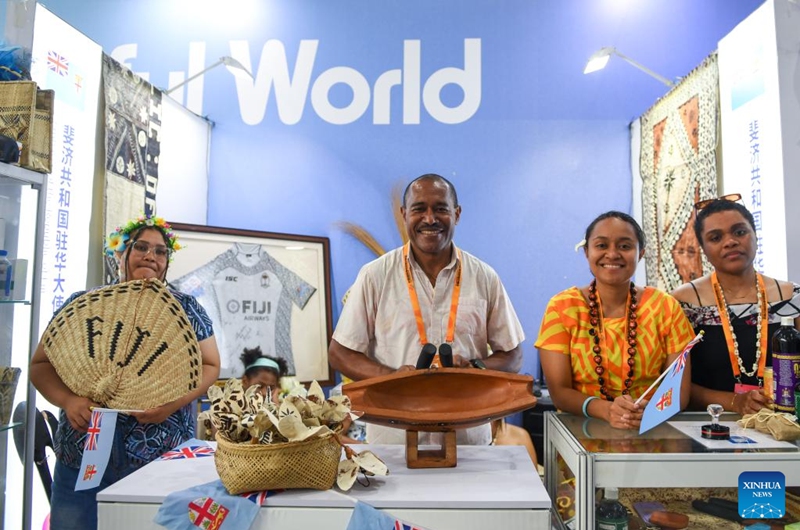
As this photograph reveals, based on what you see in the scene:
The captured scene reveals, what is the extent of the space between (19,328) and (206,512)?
5.76ft

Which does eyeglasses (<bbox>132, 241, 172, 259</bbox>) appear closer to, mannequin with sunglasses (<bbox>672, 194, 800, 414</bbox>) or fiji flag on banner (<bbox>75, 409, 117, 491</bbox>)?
fiji flag on banner (<bbox>75, 409, 117, 491</bbox>)

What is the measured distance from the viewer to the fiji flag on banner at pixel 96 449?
5.54 ft

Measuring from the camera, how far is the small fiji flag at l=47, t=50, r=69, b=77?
338 cm

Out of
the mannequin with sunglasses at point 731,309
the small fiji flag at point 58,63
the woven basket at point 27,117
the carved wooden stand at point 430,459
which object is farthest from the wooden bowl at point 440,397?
the small fiji flag at point 58,63

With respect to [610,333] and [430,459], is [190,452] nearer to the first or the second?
[430,459]

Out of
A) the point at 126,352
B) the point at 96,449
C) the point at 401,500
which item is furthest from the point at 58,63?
the point at 401,500

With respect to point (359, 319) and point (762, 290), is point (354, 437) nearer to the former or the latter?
point (359, 319)

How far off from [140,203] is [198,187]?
1079 mm

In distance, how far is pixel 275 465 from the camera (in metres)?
1.55

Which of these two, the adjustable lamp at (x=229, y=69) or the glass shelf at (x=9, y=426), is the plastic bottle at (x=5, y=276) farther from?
the adjustable lamp at (x=229, y=69)

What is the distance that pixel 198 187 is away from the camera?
17.4 ft

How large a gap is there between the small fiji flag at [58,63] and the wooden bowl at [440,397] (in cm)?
272

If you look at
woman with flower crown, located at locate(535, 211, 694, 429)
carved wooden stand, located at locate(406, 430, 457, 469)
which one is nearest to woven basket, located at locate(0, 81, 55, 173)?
carved wooden stand, located at locate(406, 430, 457, 469)

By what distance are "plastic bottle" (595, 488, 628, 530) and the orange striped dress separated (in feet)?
1.66
